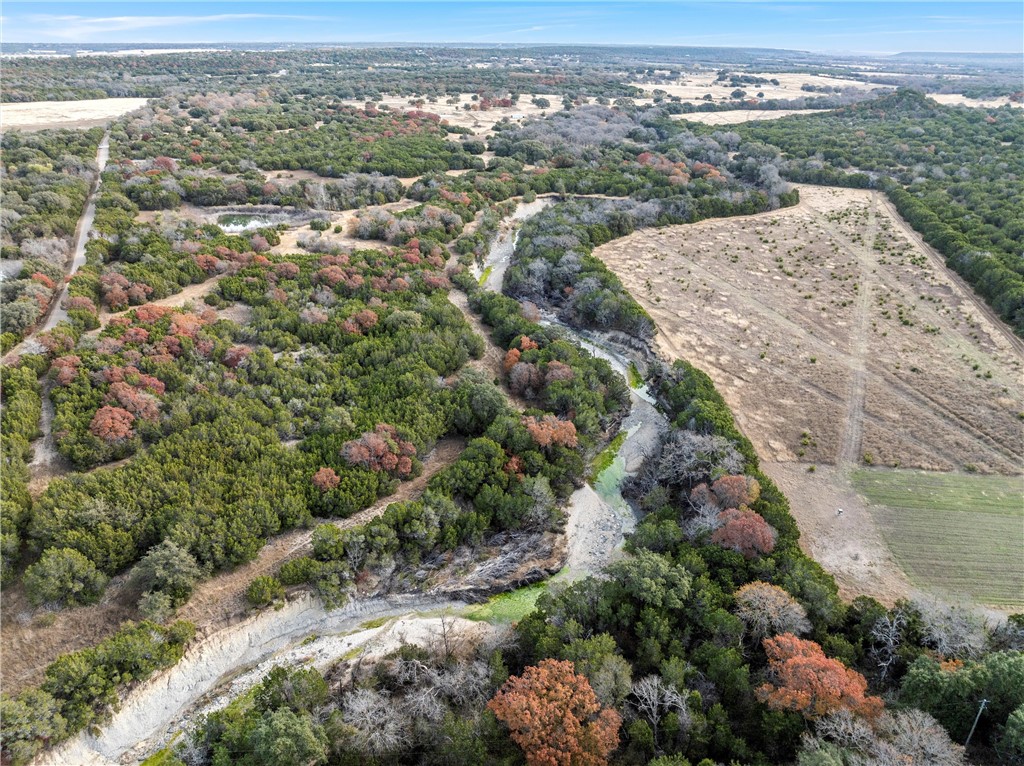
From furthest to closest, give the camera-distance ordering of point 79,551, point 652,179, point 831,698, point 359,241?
1. point 652,179
2. point 359,241
3. point 79,551
4. point 831,698

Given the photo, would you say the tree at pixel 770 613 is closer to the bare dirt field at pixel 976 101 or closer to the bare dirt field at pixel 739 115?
the bare dirt field at pixel 739 115

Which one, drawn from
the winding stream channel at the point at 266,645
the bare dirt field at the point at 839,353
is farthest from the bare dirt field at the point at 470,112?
the winding stream channel at the point at 266,645

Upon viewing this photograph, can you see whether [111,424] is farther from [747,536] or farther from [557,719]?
[747,536]

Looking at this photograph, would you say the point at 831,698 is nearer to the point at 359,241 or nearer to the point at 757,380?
the point at 757,380

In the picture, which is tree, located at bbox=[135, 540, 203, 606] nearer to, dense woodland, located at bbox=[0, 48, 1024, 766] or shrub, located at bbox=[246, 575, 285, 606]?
dense woodland, located at bbox=[0, 48, 1024, 766]

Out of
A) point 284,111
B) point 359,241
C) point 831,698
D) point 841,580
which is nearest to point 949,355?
point 841,580
